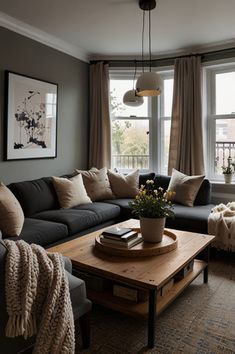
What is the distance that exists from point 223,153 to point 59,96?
2565mm

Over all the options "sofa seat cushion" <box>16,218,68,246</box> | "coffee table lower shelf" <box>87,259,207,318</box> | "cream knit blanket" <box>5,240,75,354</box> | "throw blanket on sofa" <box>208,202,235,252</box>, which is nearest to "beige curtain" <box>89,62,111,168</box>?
"sofa seat cushion" <box>16,218,68,246</box>

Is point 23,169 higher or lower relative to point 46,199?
higher

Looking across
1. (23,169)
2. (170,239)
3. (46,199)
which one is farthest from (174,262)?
(23,169)

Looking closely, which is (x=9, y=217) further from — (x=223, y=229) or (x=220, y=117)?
(x=220, y=117)

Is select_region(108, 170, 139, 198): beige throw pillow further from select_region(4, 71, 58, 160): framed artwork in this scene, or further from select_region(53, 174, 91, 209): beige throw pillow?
select_region(4, 71, 58, 160): framed artwork

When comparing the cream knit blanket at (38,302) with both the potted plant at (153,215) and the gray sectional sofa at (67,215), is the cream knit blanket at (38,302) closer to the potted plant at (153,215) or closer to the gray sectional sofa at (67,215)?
the potted plant at (153,215)

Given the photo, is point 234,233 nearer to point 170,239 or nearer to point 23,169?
point 170,239

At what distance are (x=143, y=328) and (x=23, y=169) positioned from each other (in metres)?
2.50

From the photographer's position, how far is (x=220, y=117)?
4.50m

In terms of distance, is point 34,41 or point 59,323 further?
point 34,41

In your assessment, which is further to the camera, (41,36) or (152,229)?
(41,36)

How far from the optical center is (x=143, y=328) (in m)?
2.03

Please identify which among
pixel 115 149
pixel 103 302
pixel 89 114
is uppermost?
pixel 89 114

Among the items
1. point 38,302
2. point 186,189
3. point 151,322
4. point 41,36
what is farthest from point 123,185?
point 38,302
